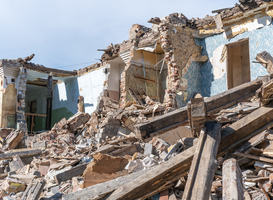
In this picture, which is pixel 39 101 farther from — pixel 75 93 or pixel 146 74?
pixel 146 74

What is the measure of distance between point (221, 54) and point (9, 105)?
36.8 feet

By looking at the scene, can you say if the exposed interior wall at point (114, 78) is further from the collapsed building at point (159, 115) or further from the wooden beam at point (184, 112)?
the wooden beam at point (184, 112)

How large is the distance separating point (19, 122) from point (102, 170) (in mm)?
11285

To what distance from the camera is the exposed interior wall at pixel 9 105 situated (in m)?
14.4

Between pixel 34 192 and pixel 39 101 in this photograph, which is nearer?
pixel 34 192

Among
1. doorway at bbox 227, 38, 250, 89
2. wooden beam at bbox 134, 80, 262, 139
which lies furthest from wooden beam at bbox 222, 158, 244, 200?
Answer: doorway at bbox 227, 38, 250, 89

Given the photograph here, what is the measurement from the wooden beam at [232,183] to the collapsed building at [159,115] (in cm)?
1

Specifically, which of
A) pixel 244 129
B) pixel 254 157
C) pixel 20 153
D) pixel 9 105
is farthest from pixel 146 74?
pixel 254 157

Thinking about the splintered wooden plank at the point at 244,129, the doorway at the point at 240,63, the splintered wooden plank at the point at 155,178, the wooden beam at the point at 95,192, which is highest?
the doorway at the point at 240,63

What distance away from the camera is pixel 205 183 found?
2.56 meters

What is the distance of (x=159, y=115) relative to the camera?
9258 millimetres

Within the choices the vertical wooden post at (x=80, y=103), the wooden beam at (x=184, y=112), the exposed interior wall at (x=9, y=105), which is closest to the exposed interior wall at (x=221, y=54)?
the wooden beam at (x=184, y=112)

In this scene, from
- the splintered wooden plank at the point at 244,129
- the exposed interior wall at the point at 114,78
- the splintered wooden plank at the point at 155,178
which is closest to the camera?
the splintered wooden plank at the point at 155,178

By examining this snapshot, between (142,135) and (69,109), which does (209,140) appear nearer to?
(142,135)
